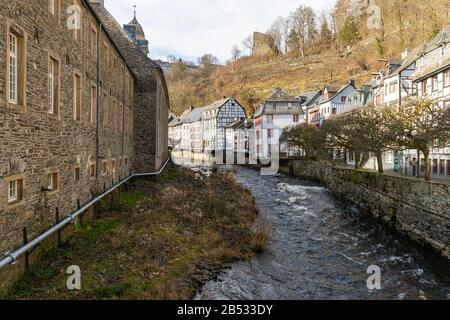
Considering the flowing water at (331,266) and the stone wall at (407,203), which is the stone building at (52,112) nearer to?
the flowing water at (331,266)

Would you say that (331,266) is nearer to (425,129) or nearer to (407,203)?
(407,203)

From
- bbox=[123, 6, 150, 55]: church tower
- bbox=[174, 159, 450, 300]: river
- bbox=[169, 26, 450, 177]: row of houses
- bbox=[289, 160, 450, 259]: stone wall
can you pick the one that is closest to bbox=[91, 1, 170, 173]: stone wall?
bbox=[123, 6, 150, 55]: church tower

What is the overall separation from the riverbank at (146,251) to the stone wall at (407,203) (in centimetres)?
668

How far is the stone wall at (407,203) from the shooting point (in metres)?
14.6

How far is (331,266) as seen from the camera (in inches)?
515

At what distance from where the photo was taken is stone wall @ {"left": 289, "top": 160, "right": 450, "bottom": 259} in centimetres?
1464

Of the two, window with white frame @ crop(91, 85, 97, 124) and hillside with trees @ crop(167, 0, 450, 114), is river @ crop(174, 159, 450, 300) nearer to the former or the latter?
window with white frame @ crop(91, 85, 97, 124)

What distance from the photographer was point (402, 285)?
450 inches

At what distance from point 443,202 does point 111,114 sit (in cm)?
1491

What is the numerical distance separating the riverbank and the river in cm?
82

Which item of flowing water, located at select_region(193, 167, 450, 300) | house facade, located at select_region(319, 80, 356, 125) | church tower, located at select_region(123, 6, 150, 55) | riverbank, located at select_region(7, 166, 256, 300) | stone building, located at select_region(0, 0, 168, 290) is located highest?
church tower, located at select_region(123, 6, 150, 55)

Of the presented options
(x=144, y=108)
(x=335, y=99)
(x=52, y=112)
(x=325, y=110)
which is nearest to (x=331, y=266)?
(x=52, y=112)
